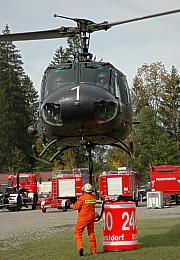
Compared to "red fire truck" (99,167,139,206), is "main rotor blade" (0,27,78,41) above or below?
above

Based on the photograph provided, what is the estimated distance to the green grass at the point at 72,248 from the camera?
1135 centimetres

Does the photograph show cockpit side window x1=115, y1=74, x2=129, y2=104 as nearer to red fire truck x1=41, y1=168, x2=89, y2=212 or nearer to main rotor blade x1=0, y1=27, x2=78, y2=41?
main rotor blade x1=0, y1=27, x2=78, y2=41

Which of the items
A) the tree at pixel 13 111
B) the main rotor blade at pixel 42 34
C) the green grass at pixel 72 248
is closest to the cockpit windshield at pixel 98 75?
the main rotor blade at pixel 42 34

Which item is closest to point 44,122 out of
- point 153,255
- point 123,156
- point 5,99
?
point 153,255

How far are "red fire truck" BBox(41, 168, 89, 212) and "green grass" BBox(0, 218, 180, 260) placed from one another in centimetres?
1660

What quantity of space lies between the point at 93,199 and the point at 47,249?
2019 millimetres

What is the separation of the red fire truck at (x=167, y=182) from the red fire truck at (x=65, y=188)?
6.49m

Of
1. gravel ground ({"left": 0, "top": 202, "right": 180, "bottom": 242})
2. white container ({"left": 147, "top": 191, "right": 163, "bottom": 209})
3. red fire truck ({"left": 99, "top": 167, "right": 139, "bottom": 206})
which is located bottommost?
gravel ground ({"left": 0, "top": 202, "right": 180, "bottom": 242})

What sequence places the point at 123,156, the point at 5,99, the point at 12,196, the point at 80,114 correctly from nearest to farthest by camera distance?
1. the point at 80,114
2. the point at 12,196
3. the point at 123,156
4. the point at 5,99

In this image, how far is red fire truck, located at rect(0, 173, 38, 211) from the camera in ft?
122

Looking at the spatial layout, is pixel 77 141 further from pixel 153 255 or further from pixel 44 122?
pixel 153 255

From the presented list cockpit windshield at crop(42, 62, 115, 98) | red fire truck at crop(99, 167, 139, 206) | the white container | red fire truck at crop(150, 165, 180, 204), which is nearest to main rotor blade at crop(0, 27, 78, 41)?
cockpit windshield at crop(42, 62, 115, 98)

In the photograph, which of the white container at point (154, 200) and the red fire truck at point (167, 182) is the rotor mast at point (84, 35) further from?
the red fire truck at point (167, 182)

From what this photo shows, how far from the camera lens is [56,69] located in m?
12.0
